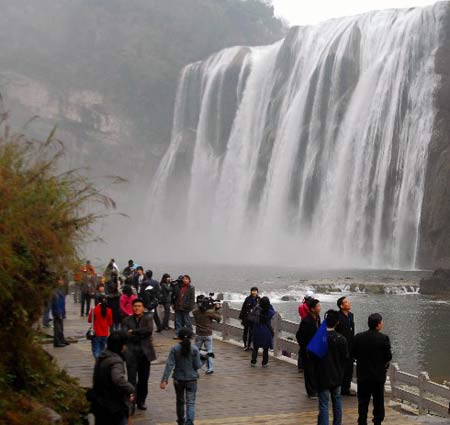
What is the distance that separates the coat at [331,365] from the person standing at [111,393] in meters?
2.98

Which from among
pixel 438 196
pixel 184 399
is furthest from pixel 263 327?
pixel 438 196

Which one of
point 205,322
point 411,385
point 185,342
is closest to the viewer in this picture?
point 185,342

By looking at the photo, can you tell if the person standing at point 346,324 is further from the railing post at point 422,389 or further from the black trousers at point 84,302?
the black trousers at point 84,302

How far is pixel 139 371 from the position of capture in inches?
486

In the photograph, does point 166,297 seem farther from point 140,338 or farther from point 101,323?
point 140,338

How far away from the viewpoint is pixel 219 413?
1232 cm

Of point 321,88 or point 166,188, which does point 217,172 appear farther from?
point 321,88

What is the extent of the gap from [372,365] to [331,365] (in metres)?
0.53

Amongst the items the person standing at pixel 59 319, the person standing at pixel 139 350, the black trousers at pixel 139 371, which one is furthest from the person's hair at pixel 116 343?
the person standing at pixel 59 319

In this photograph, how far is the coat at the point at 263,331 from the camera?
51.5ft

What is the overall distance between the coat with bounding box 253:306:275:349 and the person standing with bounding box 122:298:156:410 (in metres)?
3.68

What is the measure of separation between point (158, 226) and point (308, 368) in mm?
84939

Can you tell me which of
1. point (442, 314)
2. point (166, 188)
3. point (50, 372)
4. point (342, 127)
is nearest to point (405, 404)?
point (50, 372)

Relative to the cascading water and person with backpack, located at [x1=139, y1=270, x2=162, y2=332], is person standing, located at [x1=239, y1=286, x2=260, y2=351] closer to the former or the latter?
person with backpack, located at [x1=139, y1=270, x2=162, y2=332]
